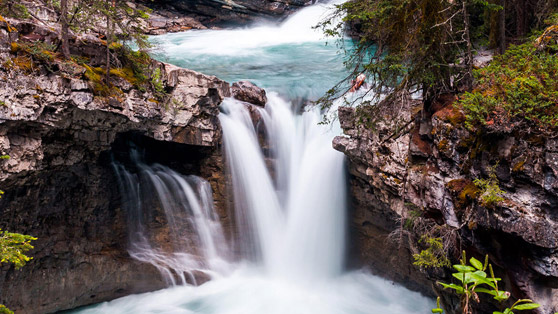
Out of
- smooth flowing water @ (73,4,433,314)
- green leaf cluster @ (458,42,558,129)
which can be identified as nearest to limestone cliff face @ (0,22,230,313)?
smooth flowing water @ (73,4,433,314)

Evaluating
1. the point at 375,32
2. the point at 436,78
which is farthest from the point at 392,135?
the point at 375,32

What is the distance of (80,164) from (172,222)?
2.68 m

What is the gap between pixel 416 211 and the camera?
5809 mm

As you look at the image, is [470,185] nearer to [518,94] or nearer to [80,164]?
[518,94]

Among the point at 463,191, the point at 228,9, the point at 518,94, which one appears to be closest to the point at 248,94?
the point at 463,191

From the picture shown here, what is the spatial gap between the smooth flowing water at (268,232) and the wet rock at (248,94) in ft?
1.09

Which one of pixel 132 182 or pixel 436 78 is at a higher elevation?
pixel 436 78

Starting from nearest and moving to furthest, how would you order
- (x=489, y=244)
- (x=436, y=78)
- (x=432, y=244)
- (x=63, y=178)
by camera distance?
(x=489, y=244) < (x=432, y=244) < (x=436, y=78) < (x=63, y=178)

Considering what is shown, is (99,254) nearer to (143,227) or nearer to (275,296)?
(143,227)

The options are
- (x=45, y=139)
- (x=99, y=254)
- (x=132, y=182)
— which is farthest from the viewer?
(x=132, y=182)


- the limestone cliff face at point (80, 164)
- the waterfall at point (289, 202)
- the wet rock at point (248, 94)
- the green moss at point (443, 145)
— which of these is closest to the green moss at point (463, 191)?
the green moss at point (443, 145)

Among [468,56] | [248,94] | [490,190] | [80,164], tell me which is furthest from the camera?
[248,94]

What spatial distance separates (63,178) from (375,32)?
6.86 m

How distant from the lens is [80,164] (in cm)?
738
